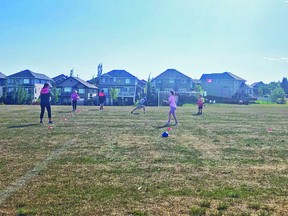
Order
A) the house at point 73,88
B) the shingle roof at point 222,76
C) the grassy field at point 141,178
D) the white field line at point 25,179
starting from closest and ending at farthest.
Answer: the grassy field at point 141,178 < the white field line at point 25,179 < the house at point 73,88 < the shingle roof at point 222,76

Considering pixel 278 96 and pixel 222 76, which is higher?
pixel 222 76

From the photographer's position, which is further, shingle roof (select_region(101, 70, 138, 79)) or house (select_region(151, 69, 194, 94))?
house (select_region(151, 69, 194, 94))

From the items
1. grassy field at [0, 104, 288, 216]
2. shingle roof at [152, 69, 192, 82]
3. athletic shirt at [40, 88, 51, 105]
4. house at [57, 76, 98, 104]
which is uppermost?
shingle roof at [152, 69, 192, 82]

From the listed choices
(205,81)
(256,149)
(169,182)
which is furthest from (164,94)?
(169,182)

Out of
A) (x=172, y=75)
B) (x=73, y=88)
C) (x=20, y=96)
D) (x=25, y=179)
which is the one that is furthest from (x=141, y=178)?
(x=172, y=75)

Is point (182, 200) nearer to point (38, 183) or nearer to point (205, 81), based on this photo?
point (38, 183)

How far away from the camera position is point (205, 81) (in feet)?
316

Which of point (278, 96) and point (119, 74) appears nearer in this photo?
point (119, 74)

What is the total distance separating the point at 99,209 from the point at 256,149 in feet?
21.2

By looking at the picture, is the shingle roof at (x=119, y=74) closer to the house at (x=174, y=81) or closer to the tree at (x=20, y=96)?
the house at (x=174, y=81)

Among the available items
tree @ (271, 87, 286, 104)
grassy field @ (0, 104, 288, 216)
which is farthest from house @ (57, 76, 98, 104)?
grassy field @ (0, 104, 288, 216)

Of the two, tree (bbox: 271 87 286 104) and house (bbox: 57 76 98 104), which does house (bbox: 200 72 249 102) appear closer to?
tree (bbox: 271 87 286 104)

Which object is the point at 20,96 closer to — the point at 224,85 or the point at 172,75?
the point at 172,75

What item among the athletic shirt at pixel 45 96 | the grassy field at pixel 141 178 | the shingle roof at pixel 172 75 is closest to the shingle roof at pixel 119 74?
the shingle roof at pixel 172 75
